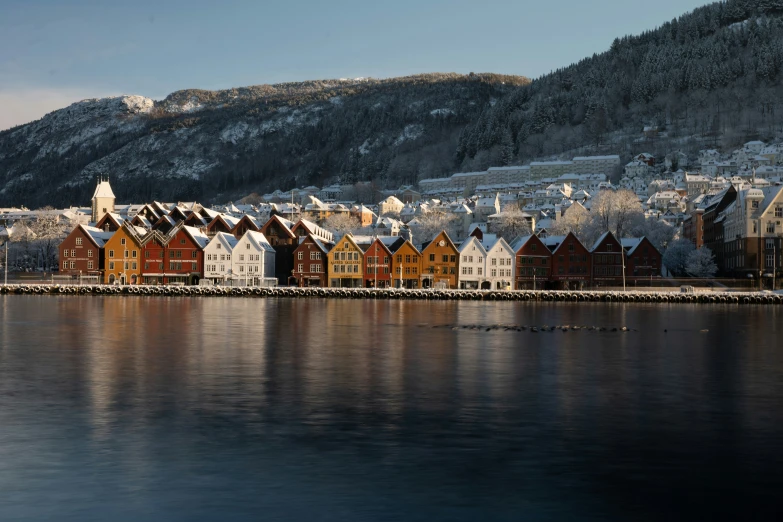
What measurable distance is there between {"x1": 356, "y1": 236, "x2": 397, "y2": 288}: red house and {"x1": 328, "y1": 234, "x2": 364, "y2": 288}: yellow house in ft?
2.62

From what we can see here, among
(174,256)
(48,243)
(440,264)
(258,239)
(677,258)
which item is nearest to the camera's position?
(440,264)

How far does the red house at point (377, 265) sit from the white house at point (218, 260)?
60.1ft

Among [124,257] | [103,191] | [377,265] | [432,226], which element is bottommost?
[377,265]

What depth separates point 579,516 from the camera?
683 inches

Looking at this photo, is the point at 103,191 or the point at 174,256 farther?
the point at 103,191

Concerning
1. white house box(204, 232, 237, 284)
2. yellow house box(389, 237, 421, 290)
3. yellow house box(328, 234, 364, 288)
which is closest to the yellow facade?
yellow house box(389, 237, 421, 290)

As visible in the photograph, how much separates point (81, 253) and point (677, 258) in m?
85.9

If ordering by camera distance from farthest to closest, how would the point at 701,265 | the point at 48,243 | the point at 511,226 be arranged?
1. the point at 511,226
2. the point at 48,243
3. the point at 701,265

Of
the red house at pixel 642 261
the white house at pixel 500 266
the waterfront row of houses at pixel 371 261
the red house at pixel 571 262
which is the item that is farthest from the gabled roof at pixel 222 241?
the red house at pixel 642 261

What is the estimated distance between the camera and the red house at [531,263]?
117125 mm

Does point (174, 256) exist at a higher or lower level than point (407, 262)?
higher

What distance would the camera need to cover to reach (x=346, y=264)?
4660 inches

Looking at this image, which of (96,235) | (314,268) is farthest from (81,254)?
(314,268)

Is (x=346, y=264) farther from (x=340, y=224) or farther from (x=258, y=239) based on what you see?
(x=340, y=224)
